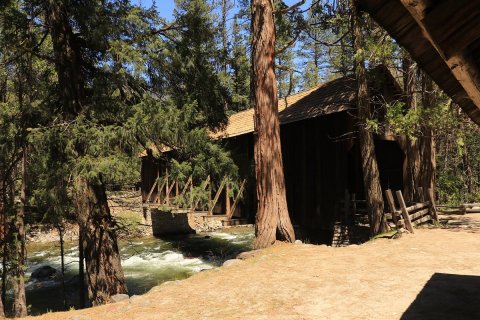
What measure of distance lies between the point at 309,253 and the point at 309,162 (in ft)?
24.4

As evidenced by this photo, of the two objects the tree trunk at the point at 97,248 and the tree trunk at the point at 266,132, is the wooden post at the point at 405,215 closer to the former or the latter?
the tree trunk at the point at 266,132

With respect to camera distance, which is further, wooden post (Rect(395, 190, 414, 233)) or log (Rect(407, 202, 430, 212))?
log (Rect(407, 202, 430, 212))

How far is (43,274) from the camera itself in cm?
1803

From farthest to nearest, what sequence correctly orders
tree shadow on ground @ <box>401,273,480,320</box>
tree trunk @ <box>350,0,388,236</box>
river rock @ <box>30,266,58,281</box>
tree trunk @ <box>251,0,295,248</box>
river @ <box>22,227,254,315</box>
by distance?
river rock @ <box>30,266,58,281</box> < river @ <box>22,227,254,315</box> < tree trunk @ <box>350,0,388,236</box> < tree trunk @ <box>251,0,295,248</box> < tree shadow on ground @ <box>401,273,480,320</box>

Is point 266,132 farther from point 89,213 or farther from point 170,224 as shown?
point 170,224

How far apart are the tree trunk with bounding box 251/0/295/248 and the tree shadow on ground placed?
4.09 m

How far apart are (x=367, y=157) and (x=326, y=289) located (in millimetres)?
7035

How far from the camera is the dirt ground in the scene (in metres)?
5.48

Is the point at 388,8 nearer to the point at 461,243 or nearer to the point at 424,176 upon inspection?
the point at 461,243

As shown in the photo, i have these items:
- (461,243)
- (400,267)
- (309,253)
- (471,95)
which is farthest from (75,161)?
(461,243)

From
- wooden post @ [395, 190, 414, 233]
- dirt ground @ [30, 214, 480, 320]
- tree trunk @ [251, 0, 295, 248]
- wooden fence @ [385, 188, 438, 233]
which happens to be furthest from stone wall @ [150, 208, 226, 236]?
dirt ground @ [30, 214, 480, 320]

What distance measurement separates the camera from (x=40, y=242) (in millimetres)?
25906

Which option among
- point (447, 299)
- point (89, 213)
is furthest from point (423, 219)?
point (89, 213)

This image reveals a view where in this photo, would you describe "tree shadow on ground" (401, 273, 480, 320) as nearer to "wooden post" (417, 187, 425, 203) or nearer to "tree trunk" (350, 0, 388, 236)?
"tree trunk" (350, 0, 388, 236)
